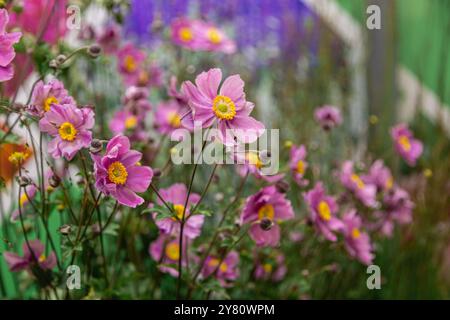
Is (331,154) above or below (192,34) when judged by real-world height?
below

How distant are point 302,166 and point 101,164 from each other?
399mm

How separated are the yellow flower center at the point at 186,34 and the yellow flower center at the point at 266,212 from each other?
47cm

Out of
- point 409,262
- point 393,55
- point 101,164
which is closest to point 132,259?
point 101,164

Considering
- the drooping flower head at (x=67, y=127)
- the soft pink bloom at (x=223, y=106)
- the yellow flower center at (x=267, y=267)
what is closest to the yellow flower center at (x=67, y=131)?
the drooping flower head at (x=67, y=127)

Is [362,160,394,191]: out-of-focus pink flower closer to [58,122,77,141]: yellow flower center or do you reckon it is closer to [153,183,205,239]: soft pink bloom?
[153,183,205,239]: soft pink bloom

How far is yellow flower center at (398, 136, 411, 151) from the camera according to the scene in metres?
1.28

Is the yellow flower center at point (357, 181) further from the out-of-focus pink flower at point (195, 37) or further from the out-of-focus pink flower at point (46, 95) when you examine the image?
the out-of-focus pink flower at point (46, 95)

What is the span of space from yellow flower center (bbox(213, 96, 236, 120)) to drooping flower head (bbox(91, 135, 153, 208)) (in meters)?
0.10

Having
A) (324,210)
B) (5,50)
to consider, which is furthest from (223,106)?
(324,210)

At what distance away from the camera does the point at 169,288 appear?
1.08 metres

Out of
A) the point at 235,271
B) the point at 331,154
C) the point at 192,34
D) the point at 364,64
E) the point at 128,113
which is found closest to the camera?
the point at 235,271

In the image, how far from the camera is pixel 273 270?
1238 mm

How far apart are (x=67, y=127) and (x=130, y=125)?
35cm
